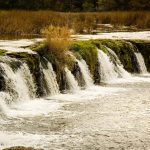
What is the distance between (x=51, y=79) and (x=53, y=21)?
45.3ft

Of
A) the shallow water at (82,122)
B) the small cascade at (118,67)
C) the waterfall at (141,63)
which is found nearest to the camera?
the shallow water at (82,122)

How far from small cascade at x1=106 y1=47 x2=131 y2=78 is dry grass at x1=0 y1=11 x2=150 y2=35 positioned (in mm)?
4339

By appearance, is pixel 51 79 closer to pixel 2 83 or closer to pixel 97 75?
pixel 2 83

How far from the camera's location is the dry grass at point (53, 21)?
2525 centimetres

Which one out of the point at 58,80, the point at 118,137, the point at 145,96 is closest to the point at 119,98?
the point at 145,96

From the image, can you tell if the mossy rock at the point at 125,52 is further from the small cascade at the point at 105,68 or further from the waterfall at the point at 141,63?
the small cascade at the point at 105,68

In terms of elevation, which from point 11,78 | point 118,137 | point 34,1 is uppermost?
point 34,1

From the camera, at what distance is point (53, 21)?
95.5 feet

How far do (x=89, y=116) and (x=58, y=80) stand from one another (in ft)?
12.9

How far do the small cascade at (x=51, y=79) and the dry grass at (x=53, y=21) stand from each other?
890 cm

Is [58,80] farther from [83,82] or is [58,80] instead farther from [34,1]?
[34,1]

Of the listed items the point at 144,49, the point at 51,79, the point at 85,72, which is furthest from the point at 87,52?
the point at 144,49

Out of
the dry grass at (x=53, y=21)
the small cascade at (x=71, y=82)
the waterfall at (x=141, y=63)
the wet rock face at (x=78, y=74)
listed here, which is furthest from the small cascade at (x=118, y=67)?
the dry grass at (x=53, y=21)

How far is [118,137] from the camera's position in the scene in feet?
34.0
